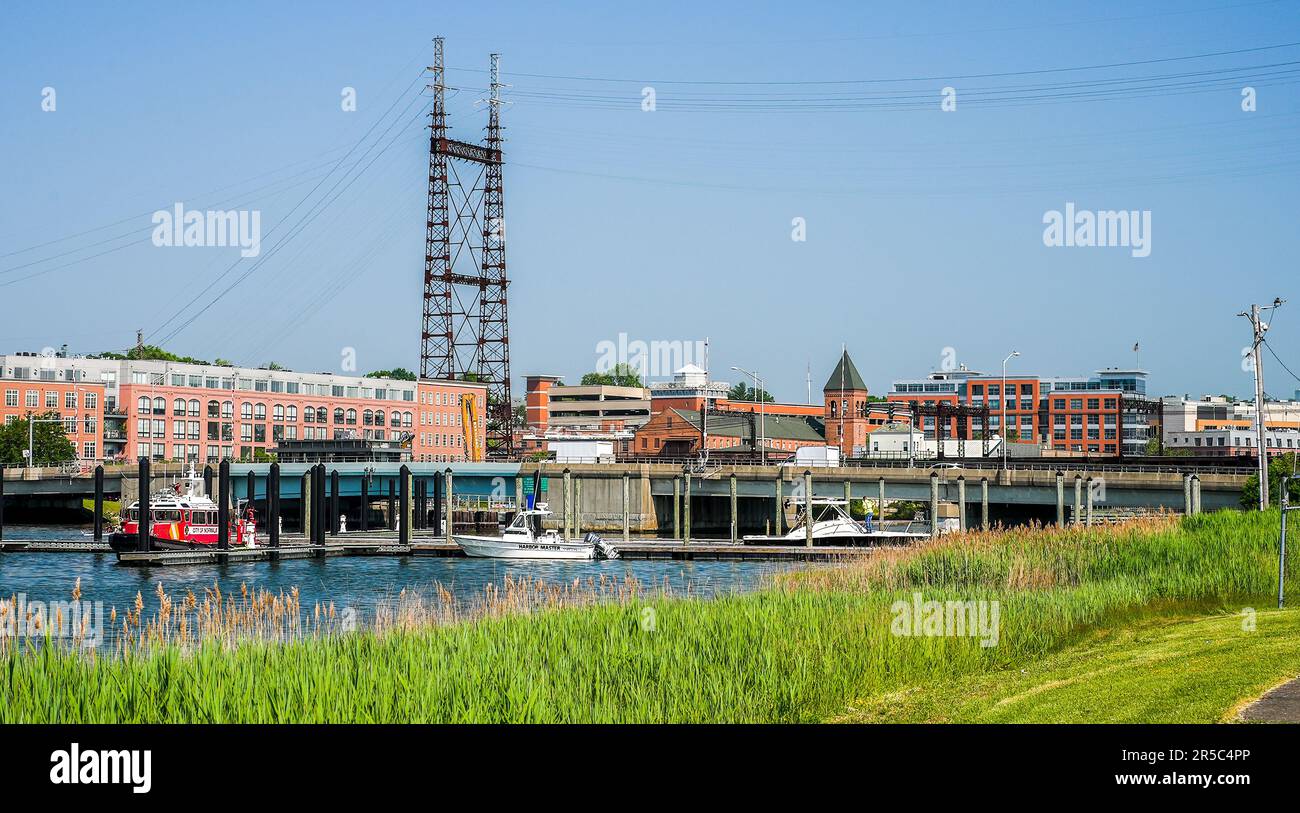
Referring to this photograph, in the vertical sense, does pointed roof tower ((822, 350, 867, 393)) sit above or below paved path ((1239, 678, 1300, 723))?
above

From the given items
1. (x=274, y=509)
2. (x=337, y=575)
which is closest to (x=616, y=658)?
(x=337, y=575)

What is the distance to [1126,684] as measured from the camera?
2042cm

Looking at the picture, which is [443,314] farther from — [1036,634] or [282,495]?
[1036,634]

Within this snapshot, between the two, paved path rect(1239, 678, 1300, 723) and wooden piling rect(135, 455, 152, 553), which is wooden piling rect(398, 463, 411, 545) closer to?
wooden piling rect(135, 455, 152, 553)

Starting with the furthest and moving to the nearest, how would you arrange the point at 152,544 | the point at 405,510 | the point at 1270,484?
the point at 405,510
the point at 1270,484
the point at 152,544

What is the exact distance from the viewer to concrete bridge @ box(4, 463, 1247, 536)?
9031 cm

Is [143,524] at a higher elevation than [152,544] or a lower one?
higher

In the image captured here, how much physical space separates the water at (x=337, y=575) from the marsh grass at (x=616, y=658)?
19.5m

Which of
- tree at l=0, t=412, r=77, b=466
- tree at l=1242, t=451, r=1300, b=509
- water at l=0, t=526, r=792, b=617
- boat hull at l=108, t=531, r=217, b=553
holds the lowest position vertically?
water at l=0, t=526, r=792, b=617

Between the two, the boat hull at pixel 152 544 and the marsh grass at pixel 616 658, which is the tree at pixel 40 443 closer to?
the boat hull at pixel 152 544

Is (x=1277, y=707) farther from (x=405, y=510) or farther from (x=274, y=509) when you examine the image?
(x=274, y=509)

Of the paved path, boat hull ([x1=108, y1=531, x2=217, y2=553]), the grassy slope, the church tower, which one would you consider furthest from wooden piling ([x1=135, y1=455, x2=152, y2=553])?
the church tower

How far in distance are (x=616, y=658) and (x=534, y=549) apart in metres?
54.1

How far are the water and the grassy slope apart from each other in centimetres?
2626
